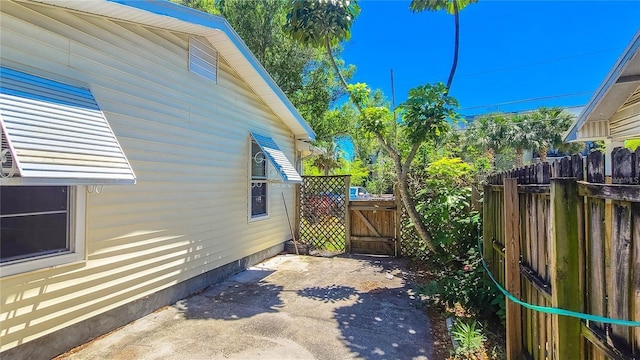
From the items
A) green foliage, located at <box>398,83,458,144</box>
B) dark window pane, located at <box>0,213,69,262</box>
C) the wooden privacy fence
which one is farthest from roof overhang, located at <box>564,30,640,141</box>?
dark window pane, located at <box>0,213,69,262</box>

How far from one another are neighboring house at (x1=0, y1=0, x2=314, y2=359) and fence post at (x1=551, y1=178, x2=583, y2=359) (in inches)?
149

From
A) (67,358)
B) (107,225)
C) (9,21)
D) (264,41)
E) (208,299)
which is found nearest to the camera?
(9,21)

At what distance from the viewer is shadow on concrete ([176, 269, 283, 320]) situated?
468 centimetres

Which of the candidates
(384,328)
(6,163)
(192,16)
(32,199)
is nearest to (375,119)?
(192,16)

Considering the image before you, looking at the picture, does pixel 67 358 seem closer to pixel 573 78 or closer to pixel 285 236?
pixel 285 236

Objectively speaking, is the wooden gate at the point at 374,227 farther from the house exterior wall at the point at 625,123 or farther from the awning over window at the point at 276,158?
the house exterior wall at the point at 625,123

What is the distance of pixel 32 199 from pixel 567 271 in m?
4.65

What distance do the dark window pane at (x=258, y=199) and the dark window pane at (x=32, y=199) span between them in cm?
412

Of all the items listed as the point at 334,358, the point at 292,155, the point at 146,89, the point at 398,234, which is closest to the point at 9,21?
the point at 146,89

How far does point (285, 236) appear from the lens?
897cm

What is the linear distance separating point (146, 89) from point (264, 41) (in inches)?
391

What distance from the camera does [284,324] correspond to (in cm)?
434

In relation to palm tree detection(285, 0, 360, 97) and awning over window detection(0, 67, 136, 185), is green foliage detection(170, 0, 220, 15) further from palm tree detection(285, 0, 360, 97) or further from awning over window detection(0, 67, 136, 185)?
awning over window detection(0, 67, 136, 185)

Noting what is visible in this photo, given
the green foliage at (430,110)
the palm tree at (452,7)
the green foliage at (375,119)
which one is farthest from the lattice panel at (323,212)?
the palm tree at (452,7)
